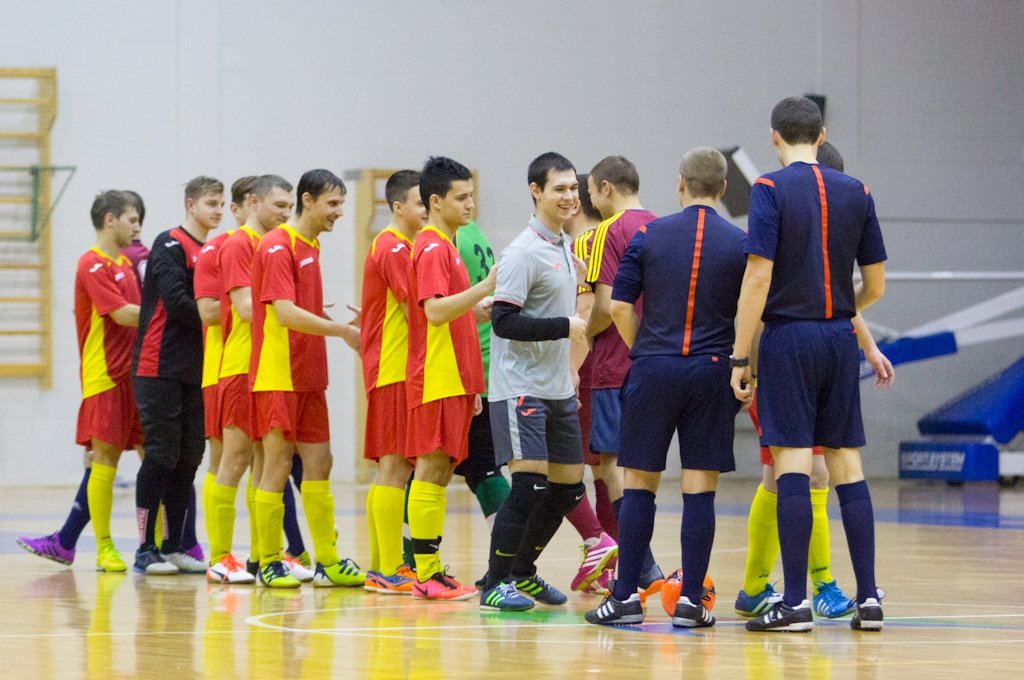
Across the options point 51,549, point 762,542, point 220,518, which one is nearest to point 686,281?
point 762,542

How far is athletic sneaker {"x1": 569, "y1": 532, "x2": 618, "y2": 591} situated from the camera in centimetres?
614

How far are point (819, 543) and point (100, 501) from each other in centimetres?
365

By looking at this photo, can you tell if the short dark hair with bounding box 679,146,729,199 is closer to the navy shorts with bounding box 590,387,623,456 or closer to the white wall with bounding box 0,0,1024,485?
the navy shorts with bounding box 590,387,623,456

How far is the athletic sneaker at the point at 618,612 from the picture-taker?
514 centimetres

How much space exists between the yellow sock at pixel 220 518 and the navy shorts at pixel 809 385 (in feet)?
9.21

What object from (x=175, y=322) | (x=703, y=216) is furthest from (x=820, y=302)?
(x=175, y=322)

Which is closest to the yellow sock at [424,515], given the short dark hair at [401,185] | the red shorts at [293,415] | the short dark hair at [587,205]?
the red shorts at [293,415]

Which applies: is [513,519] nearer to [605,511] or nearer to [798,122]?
[605,511]

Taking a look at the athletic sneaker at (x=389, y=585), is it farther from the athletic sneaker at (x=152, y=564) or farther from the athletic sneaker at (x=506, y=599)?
the athletic sneaker at (x=152, y=564)

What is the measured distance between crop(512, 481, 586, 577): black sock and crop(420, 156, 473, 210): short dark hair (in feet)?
Answer: 4.11

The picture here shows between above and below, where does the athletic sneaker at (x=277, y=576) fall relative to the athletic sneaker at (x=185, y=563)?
above

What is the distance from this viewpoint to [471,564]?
24.5 feet

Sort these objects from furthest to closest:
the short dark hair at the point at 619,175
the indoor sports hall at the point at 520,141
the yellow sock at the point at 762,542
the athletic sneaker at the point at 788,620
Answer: the indoor sports hall at the point at 520,141, the short dark hair at the point at 619,175, the yellow sock at the point at 762,542, the athletic sneaker at the point at 788,620

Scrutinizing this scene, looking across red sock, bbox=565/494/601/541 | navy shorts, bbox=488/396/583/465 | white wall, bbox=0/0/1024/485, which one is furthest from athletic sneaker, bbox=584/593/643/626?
white wall, bbox=0/0/1024/485
